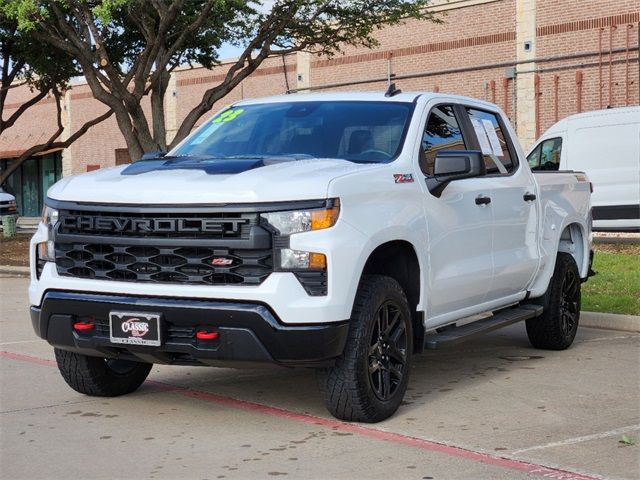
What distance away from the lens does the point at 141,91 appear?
816 inches

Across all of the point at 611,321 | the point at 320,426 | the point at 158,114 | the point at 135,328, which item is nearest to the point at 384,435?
the point at 320,426

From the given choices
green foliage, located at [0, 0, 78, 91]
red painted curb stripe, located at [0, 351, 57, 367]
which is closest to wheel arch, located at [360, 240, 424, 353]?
red painted curb stripe, located at [0, 351, 57, 367]

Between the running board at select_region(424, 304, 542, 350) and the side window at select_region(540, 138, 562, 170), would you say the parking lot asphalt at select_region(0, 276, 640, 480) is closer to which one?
the running board at select_region(424, 304, 542, 350)

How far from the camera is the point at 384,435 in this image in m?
6.05

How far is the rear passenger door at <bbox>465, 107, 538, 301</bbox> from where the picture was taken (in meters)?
7.91

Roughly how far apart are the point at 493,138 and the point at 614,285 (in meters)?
5.49

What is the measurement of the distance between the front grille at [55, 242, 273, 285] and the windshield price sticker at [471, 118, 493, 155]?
9.30ft

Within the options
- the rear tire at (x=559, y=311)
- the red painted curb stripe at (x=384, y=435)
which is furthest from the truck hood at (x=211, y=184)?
the rear tire at (x=559, y=311)

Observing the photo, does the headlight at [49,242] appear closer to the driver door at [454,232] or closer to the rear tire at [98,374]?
the rear tire at [98,374]

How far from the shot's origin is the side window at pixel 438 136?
23.5 feet

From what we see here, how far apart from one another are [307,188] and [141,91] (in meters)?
15.5

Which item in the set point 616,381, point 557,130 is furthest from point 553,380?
point 557,130

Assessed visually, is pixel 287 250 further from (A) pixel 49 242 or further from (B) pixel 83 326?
(A) pixel 49 242

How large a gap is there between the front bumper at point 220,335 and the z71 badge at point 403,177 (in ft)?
3.69
